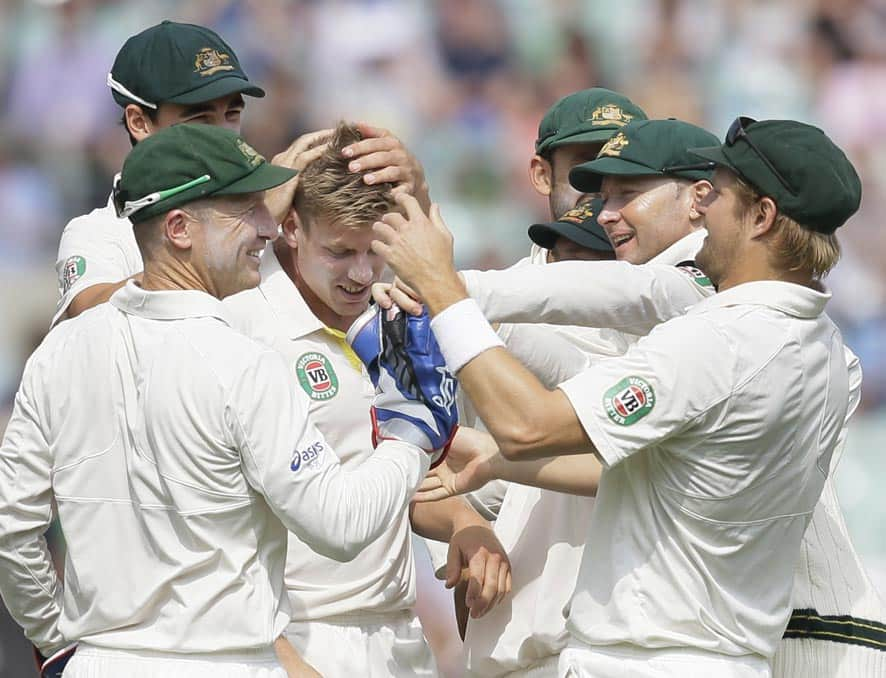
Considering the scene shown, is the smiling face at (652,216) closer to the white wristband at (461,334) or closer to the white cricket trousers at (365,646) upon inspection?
the white wristband at (461,334)

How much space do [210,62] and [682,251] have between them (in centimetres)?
154

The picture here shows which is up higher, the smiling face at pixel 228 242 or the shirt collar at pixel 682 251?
the smiling face at pixel 228 242

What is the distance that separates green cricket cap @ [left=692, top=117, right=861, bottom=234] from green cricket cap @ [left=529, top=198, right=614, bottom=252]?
0.99m

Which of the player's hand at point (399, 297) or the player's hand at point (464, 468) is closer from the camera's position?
the player's hand at point (399, 297)

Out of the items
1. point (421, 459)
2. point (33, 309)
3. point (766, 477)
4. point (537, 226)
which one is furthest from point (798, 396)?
point (33, 309)

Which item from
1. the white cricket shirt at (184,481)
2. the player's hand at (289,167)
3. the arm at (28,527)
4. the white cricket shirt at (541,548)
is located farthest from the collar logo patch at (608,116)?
the arm at (28,527)

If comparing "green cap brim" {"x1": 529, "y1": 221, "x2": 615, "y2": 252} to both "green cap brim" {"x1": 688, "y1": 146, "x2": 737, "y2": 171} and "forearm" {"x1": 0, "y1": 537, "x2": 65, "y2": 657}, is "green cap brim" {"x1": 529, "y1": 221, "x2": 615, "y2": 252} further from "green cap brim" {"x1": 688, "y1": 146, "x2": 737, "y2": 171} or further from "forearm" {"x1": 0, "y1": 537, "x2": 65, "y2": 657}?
"forearm" {"x1": 0, "y1": 537, "x2": 65, "y2": 657}

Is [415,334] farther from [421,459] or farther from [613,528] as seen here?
[613,528]

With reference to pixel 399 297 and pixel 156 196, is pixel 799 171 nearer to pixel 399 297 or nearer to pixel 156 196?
pixel 399 297

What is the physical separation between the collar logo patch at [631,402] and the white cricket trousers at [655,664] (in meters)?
0.56

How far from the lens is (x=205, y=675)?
10.0 ft

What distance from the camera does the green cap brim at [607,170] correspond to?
13.5ft

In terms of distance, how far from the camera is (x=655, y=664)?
323 cm

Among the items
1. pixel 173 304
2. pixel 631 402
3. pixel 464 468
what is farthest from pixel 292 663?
pixel 631 402
